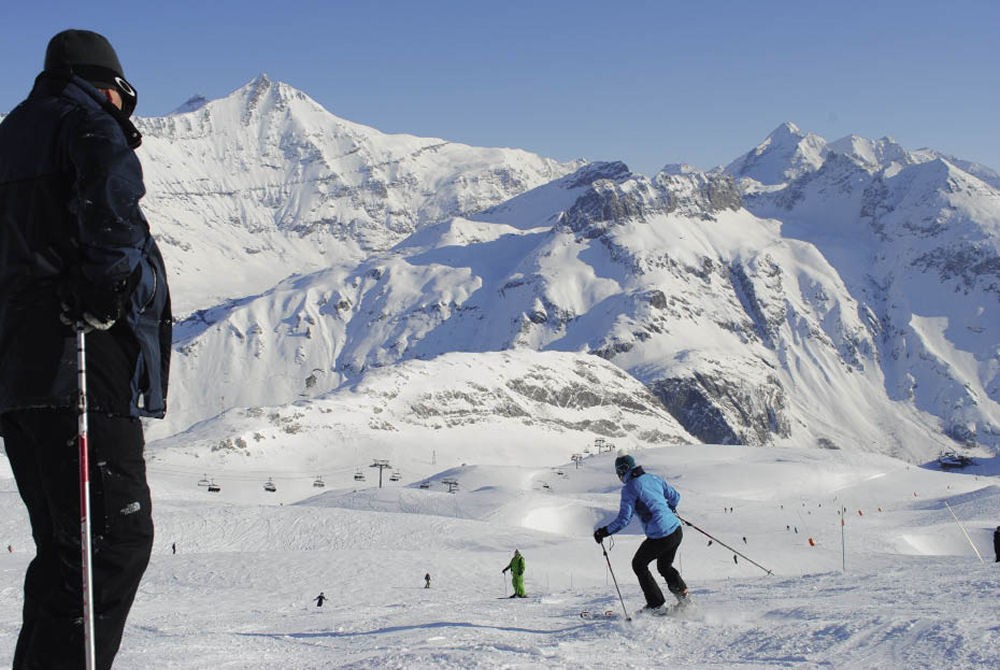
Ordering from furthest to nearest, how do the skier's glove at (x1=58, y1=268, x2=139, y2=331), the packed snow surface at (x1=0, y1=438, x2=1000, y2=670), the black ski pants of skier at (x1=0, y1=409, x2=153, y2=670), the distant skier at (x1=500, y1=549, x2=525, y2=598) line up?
the distant skier at (x1=500, y1=549, x2=525, y2=598)
the packed snow surface at (x1=0, y1=438, x2=1000, y2=670)
the black ski pants of skier at (x1=0, y1=409, x2=153, y2=670)
the skier's glove at (x1=58, y1=268, x2=139, y2=331)

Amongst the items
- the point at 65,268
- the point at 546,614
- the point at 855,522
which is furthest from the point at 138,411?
the point at 855,522

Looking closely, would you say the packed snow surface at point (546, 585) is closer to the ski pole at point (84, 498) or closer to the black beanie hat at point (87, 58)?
the ski pole at point (84, 498)

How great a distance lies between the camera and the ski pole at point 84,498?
4.57 meters

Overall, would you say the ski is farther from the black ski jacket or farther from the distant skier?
the distant skier

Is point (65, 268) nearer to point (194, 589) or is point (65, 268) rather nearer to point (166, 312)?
point (166, 312)

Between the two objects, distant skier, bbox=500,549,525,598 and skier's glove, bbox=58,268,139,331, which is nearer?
skier's glove, bbox=58,268,139,331

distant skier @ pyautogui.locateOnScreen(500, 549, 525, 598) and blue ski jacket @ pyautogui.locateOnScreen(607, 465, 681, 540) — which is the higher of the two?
blue ski jacket @ pyautogui.locateOnScreen(607, 465, 681, 540)

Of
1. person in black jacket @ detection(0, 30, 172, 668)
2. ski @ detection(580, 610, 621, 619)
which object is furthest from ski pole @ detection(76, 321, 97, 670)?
ski @ detection(580, 610, 621, 619)

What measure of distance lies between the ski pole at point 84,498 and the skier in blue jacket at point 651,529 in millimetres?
7825

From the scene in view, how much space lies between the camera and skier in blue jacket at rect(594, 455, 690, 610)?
11836mm

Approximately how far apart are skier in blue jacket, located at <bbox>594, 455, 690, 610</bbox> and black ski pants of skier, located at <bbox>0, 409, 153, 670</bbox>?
767 cm

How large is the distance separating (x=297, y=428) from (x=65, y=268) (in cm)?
16385

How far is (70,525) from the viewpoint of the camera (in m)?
4.68

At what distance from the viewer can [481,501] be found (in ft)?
262
